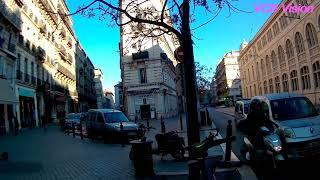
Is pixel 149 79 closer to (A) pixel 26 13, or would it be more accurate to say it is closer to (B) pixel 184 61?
(A) pixel 26 13

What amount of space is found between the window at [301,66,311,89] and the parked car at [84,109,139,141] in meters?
29.1

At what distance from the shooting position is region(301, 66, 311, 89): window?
4386 centimetres

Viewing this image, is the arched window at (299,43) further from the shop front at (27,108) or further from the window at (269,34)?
the shop front at (27,108)

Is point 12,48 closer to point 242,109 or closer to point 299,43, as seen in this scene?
point 242,109

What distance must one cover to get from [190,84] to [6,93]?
2420cm

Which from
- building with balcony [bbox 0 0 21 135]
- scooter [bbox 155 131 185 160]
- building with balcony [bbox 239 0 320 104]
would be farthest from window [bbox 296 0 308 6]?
scooter [bbox 155 131 185 160]

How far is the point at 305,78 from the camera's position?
45000 mm

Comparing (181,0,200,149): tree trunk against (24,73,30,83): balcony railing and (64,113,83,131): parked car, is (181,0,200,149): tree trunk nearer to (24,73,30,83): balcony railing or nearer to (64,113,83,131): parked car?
(64,113,83,131): parked car

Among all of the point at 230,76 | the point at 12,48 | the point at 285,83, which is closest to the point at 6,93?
the point at 12,48

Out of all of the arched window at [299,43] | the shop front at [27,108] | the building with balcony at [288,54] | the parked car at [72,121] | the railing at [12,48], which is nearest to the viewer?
the parked car at [72,121]

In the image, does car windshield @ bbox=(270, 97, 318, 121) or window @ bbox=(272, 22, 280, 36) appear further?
window @ bbox=(272, 22, 280, 36)

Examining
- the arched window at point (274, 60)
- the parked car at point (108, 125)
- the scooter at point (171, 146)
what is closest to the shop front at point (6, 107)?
the parked car at point (108, 125)

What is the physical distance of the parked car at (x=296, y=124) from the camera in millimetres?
8523

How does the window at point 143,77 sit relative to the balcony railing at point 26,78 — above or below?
above
